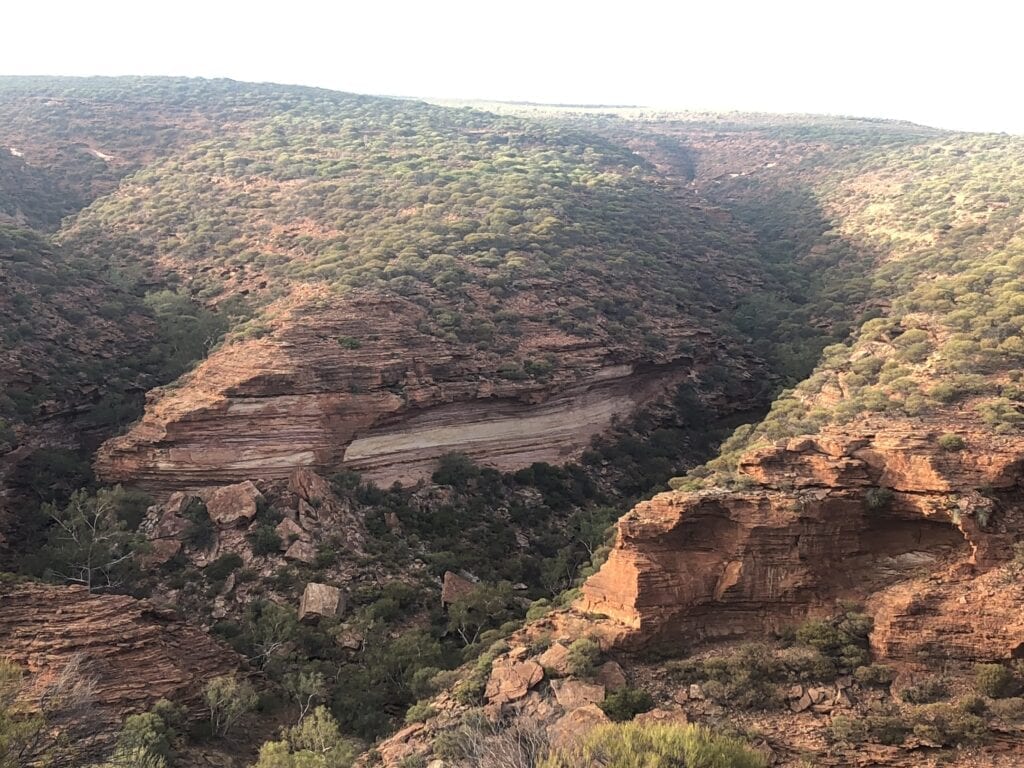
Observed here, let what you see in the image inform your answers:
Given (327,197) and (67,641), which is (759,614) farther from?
(327,197)

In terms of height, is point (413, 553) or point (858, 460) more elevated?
point (858, 460)

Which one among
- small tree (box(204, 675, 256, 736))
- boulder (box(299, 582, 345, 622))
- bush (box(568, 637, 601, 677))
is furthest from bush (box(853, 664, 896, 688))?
boulder (box(299, 582, 345, 622))

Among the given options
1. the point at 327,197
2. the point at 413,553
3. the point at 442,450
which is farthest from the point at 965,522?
the point at 327,197

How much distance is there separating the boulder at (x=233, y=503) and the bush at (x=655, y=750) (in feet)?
52.8

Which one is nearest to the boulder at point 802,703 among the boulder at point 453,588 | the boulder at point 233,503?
the boulder at point 453,588

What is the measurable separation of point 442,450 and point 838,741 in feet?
67.3

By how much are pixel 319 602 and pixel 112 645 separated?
6.16 metres

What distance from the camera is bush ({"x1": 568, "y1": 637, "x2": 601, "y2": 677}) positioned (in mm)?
16109

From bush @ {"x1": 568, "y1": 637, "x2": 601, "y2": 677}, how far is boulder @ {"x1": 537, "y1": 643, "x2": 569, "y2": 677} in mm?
127

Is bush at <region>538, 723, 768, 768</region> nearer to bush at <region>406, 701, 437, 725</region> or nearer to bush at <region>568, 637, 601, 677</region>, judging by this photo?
bush at <region>568, 637, 601, 677</region>

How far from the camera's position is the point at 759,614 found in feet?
56.6

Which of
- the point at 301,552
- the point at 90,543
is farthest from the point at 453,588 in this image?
the point at 90,543

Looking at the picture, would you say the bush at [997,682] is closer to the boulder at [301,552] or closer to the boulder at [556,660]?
the boulder at [556,660]

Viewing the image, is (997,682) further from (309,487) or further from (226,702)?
(309,487)
